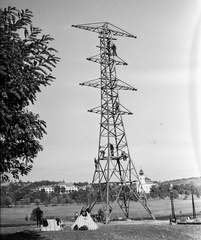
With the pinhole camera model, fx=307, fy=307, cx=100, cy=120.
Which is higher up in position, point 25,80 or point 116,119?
point 116,119

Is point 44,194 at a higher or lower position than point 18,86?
lower

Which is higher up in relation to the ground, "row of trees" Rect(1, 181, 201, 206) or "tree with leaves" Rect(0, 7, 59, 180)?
"tree with leaves" Rect(0, 7, 59, 180)

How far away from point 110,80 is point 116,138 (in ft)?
16.1

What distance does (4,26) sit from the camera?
952 cm

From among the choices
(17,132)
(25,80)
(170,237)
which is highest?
(25,80)

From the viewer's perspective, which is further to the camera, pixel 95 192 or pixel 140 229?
pixel 95 192

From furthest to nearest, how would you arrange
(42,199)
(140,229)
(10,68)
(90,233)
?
(42,199) < (140,229) < (90,233) < (10,68)

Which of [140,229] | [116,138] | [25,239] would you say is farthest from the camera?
[116,138]

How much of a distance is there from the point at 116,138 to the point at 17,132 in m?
16.0

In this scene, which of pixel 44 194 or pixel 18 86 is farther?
pixel 44 194

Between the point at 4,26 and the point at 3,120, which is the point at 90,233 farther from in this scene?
the point at 4,26

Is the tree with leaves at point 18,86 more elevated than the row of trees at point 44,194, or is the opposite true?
the tree with leaves at point 18,86

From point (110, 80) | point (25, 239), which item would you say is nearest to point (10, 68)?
point (25, 239)

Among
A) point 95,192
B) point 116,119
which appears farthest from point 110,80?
point 95,192
